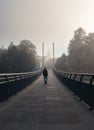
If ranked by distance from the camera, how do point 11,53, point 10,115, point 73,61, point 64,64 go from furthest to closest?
point 64,64
point 11,53
point 73,61
point 10,115

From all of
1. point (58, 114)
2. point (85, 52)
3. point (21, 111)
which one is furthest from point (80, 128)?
point (85, 52)

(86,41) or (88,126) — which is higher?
(86,41)

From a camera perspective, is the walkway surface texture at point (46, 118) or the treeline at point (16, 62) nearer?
the walkway surface texture at point (46, 118)

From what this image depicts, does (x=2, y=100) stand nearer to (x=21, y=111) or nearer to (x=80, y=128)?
(x=21, y=111)

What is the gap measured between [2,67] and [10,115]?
128 meters

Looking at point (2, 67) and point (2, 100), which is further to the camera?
point (2, 67)

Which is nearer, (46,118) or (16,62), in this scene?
(46,118)

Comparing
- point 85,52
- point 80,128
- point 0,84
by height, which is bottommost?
point 80,128

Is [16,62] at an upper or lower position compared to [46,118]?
upper

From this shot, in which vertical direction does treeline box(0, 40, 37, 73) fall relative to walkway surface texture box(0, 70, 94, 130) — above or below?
Result: above

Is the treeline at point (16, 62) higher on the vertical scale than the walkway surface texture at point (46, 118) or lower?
higher

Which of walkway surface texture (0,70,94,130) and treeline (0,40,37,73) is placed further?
treeline (0,40,37,73)

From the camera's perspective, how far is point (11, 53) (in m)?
153

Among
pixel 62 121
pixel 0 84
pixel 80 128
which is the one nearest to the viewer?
pixel 80 128
